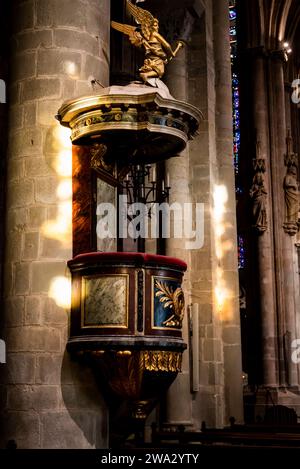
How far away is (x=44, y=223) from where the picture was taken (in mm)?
7172

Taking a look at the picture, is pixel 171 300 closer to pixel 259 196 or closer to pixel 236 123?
pixel 259 196

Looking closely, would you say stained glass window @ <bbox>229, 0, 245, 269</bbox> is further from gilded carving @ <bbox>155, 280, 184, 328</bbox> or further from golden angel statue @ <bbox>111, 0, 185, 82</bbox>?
gilded carving @ <bbox>155, 280, 184, 328</bbox>

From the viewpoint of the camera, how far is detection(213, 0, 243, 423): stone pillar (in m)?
11.6

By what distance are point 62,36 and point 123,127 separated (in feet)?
3.95

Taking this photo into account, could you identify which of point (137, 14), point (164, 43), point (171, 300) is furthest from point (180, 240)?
point (171, 300)

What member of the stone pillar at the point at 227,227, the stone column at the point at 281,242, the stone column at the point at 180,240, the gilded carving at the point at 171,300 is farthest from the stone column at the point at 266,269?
the gilded carving at the point at 171,300

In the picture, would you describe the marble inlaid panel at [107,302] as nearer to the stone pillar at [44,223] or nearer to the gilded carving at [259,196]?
the stone pillar at [44,223]

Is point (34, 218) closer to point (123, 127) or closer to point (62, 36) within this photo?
point (123, 127)

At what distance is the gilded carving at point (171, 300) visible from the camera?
266 inches

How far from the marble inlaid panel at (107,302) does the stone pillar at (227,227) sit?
16.3 feet

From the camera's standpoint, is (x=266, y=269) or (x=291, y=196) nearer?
(x=266, y=269)

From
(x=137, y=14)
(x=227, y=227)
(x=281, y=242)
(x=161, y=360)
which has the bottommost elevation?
(x=161, y=360)

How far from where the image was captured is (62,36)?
749 cm

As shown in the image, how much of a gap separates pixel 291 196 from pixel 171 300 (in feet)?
45.1
